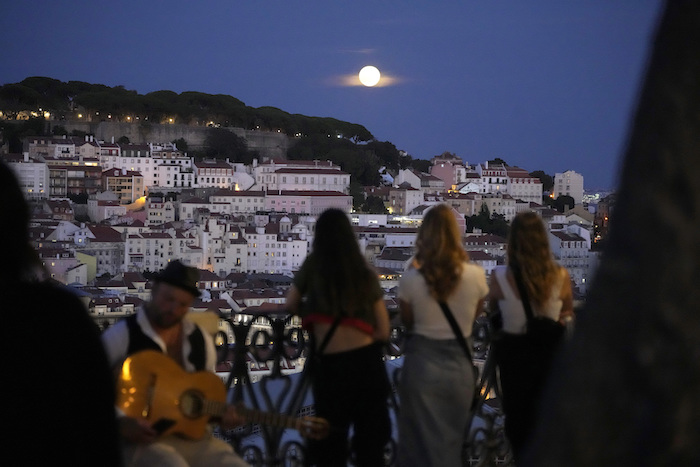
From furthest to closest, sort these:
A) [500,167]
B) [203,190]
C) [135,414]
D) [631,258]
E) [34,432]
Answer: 1. [500,167]
2. [203,190]
3. [135,414]
4. [34,432]
5. [631,258]

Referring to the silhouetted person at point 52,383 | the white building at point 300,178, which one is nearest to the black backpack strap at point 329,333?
the silhouetted person at point 52,383

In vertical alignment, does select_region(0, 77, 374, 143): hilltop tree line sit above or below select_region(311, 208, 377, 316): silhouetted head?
above

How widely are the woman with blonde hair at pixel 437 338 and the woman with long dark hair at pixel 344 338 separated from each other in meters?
0.10

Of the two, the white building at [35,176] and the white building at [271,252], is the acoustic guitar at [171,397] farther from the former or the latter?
the white building at [35,176]

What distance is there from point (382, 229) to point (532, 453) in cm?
3831

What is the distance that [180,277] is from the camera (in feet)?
6.89

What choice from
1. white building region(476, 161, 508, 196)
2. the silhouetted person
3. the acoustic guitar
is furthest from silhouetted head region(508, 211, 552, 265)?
white building region(476, 161, 508, 196)

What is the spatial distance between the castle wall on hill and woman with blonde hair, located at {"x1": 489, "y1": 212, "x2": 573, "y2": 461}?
54960mm

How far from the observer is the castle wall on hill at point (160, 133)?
181 ft

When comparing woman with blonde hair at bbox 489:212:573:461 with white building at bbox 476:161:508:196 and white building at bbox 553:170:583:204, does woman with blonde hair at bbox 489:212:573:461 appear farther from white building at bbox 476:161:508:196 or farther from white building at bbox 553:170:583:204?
white building at bbox 553:170:583:204

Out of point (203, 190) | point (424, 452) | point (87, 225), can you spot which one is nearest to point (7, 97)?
point (203, 190)

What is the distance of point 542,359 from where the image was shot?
2.47 m

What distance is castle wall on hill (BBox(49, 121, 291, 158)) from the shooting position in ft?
181

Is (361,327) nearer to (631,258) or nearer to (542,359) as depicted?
(542,359)
